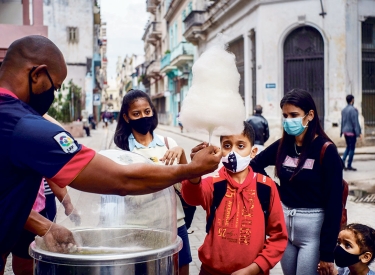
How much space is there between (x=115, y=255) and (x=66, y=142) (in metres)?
0.58

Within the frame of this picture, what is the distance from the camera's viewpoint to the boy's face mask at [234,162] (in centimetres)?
311

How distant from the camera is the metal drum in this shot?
7.27 ft

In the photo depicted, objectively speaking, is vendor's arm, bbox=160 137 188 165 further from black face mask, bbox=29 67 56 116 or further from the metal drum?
black face mask, bbox=29 67 56 116

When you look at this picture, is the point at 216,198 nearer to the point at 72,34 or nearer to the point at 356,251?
the point at 356,251

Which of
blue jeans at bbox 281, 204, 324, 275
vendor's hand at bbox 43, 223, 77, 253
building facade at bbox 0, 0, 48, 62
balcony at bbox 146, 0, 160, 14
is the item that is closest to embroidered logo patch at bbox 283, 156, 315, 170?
blue jeans at bbox 281, 204, 324, 275

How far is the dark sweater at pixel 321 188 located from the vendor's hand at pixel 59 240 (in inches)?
62.4

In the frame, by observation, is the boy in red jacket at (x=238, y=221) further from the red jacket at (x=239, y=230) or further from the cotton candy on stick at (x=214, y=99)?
the cotton candy on stick at (x=214, y=99)

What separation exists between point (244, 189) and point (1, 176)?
1.55 meters

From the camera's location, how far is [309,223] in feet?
11.1

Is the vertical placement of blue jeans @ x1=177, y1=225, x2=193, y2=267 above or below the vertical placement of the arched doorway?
below

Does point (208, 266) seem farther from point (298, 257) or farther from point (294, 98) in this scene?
point (294, 98)

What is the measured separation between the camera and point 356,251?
351cm

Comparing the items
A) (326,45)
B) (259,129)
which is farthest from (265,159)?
(326,45)

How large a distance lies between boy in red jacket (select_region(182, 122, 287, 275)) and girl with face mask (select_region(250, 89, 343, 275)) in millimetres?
363
